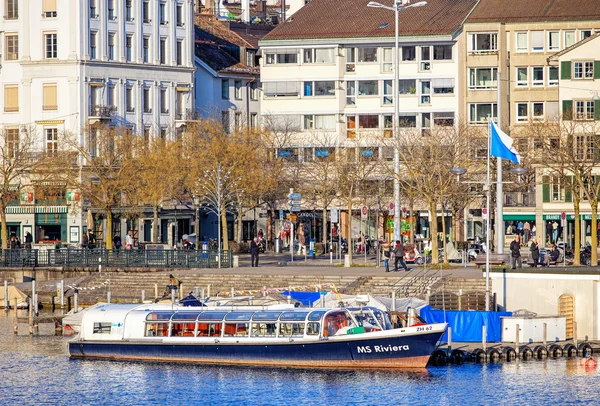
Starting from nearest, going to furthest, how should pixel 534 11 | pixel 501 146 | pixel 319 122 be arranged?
pixel 501 146
pixel 534 11
pixel 319 122

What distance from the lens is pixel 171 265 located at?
8731cm

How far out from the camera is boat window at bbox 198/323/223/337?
60500 millimetres

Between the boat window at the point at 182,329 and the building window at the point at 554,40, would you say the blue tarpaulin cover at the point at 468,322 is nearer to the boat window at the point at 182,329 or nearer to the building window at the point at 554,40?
the boat window at the point at 182,329

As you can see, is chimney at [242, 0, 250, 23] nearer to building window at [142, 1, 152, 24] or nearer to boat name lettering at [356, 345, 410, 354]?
building window at [142, 1, 152, 24]

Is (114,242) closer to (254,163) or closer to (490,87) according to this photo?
(254,163)

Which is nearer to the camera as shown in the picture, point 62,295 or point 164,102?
point 62,295

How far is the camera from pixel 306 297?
226 ft

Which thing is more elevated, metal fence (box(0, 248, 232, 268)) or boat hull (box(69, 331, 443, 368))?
metal fence (box(0, 248, 232, 268))

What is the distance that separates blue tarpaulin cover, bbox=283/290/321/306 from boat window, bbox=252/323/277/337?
851cm

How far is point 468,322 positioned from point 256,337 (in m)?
8.65

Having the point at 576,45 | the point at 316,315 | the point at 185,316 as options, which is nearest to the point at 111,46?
the point at 576,45

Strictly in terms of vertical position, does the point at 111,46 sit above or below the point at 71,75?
above

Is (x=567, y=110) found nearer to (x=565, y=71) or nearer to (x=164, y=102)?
(x=565, y=71)

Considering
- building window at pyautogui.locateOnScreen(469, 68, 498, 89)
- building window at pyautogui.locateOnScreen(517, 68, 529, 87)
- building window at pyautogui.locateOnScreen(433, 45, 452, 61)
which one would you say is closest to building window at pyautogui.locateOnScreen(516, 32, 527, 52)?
building window at pyautogui.locateOnScreen(517, 68, 529, 87)
